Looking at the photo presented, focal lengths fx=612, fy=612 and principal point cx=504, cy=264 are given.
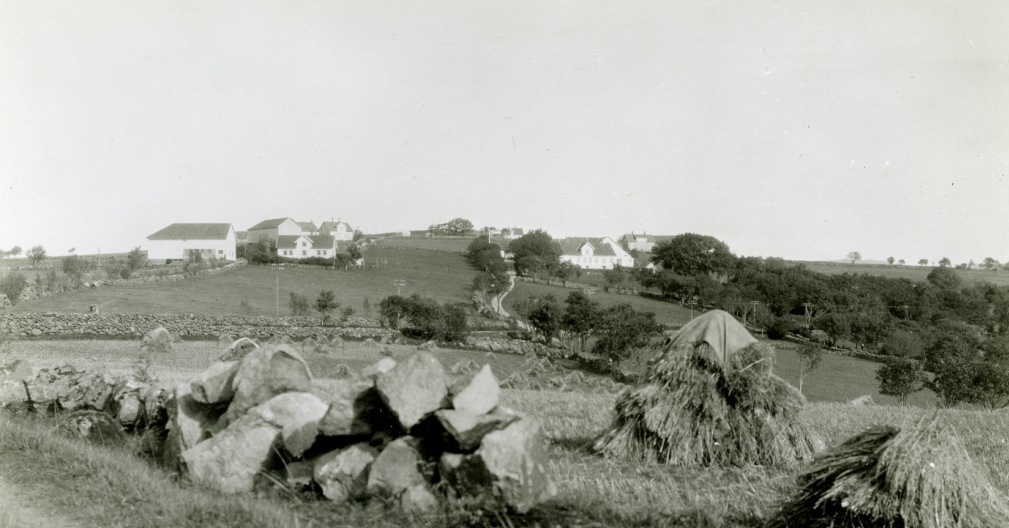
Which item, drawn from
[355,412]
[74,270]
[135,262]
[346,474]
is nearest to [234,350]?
[355,412]

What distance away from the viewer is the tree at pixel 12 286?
42.1 meters

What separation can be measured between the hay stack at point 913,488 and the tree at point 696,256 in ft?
335

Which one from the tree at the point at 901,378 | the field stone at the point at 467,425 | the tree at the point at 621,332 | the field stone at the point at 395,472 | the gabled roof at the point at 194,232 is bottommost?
the tree at the point at 901,378

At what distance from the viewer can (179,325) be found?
46.2 metres

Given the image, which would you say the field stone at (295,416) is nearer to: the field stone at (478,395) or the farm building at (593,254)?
the field stone at (478,395)

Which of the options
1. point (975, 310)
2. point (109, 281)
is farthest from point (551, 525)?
point (975, 310)

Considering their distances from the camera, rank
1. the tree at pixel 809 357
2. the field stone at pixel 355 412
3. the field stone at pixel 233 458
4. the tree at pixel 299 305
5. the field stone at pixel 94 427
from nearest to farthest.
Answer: the field stone at pixel 355 412 < the field stone at pixel 233 458 < the field stone at pixel 94 427 < the tree at pixel 809 357 < the tree at pixel 299 305

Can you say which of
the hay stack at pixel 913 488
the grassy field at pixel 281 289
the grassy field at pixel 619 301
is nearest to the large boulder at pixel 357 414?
the hay stack at pixel 913 488

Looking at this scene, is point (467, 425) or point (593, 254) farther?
point (593, 254)

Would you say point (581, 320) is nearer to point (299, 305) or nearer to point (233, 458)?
point (299, 305)

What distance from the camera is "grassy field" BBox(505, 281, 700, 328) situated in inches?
2854

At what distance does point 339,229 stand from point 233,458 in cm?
14243

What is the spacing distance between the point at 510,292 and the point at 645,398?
248 ft

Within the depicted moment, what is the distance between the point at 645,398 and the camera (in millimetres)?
8992
